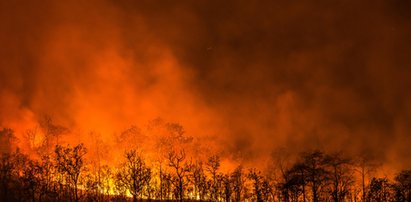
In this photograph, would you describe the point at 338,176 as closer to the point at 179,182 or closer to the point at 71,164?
the point at 179,182

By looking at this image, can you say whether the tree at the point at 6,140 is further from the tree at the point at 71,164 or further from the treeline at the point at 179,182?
the tree at the point at 71,164

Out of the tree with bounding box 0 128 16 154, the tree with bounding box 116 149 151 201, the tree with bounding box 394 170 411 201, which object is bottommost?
the tree with bounding box 394 170 411 201

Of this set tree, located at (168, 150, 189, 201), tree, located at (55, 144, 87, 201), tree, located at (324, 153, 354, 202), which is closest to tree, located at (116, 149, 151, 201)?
tree, located at (168, 150, 189, 201)

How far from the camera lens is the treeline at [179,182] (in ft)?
262

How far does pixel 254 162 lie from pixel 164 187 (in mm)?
42025

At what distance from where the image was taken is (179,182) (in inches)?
4013


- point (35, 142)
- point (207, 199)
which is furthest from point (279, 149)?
point (35, 142)

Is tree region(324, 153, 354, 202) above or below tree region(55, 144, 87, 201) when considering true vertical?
below


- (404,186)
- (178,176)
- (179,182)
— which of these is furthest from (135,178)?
(404,186)

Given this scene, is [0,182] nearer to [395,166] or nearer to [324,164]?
[324,164]

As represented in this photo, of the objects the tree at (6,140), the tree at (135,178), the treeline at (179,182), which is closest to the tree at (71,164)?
the treeline at (179,182)

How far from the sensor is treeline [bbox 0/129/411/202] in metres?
79.9

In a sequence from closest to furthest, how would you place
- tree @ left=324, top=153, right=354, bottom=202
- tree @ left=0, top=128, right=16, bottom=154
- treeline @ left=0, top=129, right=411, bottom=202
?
treeline @ left=0, top=129, right=411, bottom=202 → tree @ left=324, top=153, right=354, bottom=202 → tree @ left=0, top=128, right=16, bottom=154

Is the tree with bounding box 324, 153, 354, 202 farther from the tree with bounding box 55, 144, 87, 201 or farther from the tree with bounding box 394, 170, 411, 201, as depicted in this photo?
the tree with bounding box 55, 144, 87, 201
